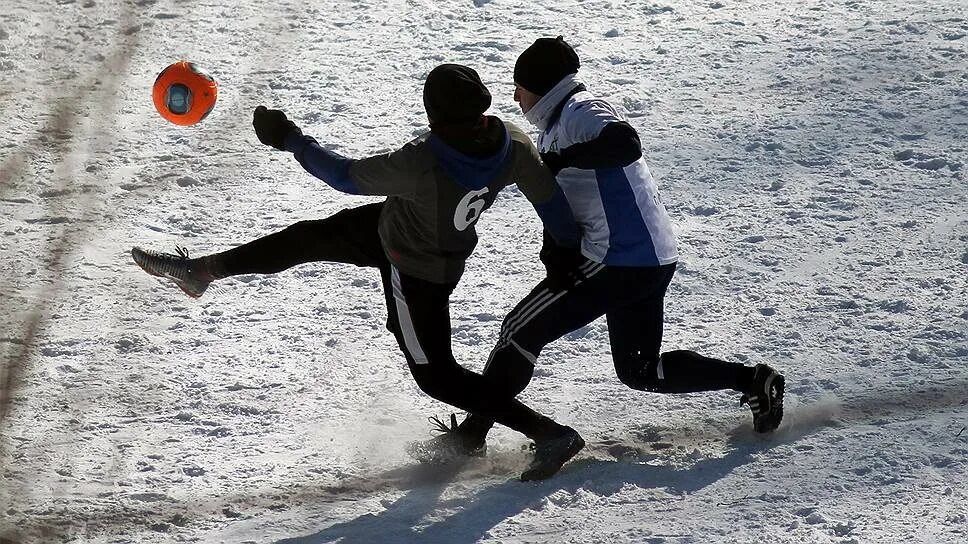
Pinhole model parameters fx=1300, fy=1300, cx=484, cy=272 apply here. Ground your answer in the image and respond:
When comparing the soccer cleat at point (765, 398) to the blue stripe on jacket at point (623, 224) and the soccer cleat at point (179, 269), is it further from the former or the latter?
the soccer cleat at point (179, 269)

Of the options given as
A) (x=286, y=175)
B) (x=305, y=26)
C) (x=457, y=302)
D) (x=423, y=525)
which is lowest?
(x=423, y=525)

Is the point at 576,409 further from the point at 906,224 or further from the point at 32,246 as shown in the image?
the point at 32,246

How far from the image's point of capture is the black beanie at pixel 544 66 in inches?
202

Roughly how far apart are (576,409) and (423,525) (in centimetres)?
126

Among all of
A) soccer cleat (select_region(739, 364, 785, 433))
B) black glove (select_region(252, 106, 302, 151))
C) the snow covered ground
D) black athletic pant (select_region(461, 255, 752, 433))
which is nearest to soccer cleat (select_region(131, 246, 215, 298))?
the snow covered ground

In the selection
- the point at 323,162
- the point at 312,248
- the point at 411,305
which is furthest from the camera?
the point at 312,248

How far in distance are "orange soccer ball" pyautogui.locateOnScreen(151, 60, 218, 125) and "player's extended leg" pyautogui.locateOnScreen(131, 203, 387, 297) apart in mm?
902

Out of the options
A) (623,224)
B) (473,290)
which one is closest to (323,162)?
(623,224)

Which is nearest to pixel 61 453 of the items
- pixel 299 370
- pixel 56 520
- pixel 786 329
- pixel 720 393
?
pixel 56 520

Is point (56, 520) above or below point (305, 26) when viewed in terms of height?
below

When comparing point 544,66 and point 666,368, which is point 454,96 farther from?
point 666,368

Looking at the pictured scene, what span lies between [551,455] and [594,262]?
2.67 feet

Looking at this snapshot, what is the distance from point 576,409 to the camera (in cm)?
610

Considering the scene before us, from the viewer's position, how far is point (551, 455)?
535cm
